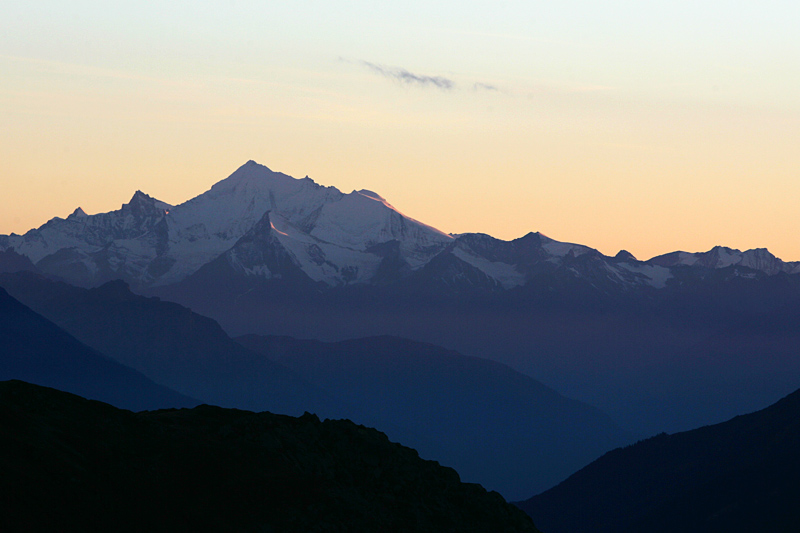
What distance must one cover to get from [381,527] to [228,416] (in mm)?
28941

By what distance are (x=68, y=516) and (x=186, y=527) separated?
50.8 ft

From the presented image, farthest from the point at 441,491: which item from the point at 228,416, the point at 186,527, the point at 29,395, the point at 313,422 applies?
the point at 29,395

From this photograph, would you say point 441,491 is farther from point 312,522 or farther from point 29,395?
point 29,395

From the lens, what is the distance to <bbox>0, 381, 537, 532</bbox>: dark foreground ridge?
122 metres

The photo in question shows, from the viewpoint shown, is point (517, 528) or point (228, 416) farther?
point (517, 528)

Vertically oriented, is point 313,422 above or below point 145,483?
above

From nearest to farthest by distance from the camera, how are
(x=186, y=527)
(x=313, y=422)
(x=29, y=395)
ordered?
1. (x=186, y=527)
2. (x=29, y=395)
3. (x=313, y=422)

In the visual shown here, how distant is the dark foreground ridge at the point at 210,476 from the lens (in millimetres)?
122188

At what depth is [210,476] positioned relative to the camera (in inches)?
5610

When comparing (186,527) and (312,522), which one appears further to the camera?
(312,522)

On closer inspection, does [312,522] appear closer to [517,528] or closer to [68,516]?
[68,516]

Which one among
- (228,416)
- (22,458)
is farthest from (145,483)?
(228,416)

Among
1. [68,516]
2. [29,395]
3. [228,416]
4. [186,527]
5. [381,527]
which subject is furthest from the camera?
[228,416]

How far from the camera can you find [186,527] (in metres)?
129
